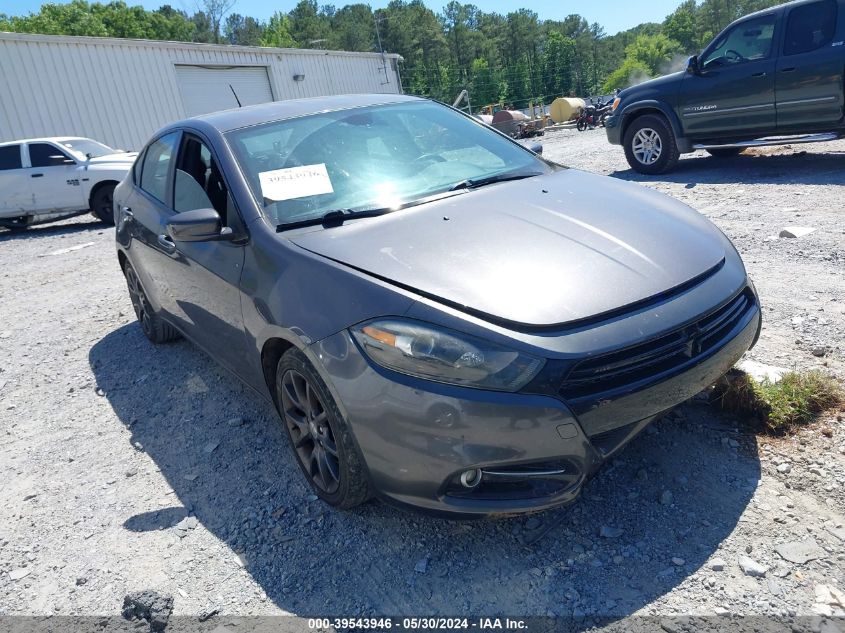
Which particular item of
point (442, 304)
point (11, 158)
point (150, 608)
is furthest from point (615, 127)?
point (11, 158)

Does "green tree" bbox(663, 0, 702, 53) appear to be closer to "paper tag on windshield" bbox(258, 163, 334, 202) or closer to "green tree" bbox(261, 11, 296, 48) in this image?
"green tree" bbox(261, 11, 296, 48)

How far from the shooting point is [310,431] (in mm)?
2545

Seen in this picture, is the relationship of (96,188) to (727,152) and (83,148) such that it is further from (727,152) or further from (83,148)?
(727,152)

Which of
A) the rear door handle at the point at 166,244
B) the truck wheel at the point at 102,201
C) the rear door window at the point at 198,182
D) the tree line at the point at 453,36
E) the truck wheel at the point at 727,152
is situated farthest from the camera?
the tree line at the point at 453,36

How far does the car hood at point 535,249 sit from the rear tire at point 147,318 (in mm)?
2356

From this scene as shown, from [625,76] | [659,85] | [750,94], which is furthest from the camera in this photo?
[625,76]

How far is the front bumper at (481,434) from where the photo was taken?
195cm

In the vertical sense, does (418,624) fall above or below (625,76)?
below

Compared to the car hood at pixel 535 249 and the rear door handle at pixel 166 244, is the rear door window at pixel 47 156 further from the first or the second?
the car hood at pixel 535 249

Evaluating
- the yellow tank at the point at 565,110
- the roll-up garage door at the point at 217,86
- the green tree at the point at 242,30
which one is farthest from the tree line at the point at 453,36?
the roll-up garage door at the point at 217,86

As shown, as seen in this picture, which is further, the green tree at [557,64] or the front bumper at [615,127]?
the green tree at [557,64]

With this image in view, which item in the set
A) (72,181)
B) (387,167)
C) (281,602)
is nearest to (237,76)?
(72,181)

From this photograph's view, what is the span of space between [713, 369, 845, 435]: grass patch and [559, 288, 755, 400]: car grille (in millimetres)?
659

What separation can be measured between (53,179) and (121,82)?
7783 millimetres
